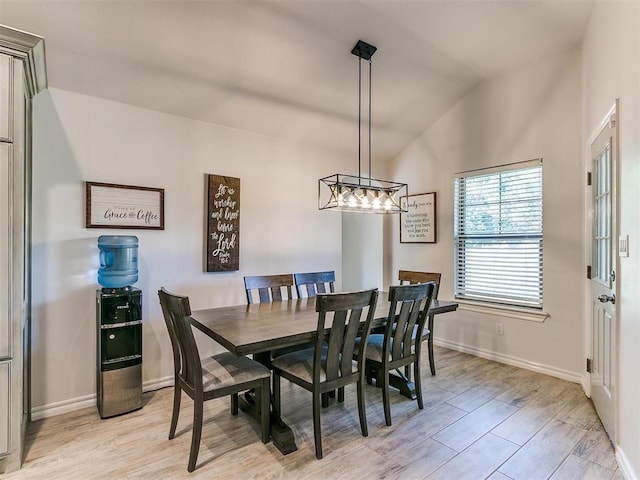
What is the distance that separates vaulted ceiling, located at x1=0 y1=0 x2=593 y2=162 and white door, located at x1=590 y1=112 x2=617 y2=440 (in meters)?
1.17

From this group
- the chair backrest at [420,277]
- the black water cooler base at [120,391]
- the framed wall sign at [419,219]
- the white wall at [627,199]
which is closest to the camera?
the white wall at [627,199]

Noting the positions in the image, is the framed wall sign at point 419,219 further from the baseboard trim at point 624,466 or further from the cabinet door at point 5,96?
the cabinet door at point 5,96

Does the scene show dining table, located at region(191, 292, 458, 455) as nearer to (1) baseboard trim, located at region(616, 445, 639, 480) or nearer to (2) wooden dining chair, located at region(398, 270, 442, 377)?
(2) wooden dining chair, located at region(398, 270, 442, 377)

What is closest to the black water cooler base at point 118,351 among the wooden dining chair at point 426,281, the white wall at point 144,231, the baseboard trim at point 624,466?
the white wall at point 144,231

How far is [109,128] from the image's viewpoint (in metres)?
2.87

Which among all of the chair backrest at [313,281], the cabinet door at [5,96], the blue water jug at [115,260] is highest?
the cabinet door at [5,96]

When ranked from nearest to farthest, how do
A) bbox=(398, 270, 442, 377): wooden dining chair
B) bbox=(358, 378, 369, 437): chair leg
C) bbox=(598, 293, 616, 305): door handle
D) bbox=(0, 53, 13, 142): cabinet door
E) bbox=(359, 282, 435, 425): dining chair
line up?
bbox=(0, 53, 13, 142): cabinet door < bbox=(598, 293, 616, 305): door handle < bbox=(358, 378, 369, 437): chair leg < bbox=(359, 282, 435, 425): dining chair < bbox=(398, 270, 442, 377): wooden dining chair

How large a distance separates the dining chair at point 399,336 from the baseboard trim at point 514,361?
58.3 inches

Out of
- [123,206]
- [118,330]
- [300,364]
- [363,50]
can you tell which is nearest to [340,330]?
[300,364]

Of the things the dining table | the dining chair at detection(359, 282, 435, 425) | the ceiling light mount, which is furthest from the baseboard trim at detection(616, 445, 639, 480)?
the ceiling light mount

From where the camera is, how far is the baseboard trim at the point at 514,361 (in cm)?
323

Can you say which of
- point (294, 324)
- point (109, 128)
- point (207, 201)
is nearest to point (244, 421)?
point (294, 324)

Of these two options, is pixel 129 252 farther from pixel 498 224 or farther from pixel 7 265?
pixel 498 224

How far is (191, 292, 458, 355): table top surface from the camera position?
1.95 m
